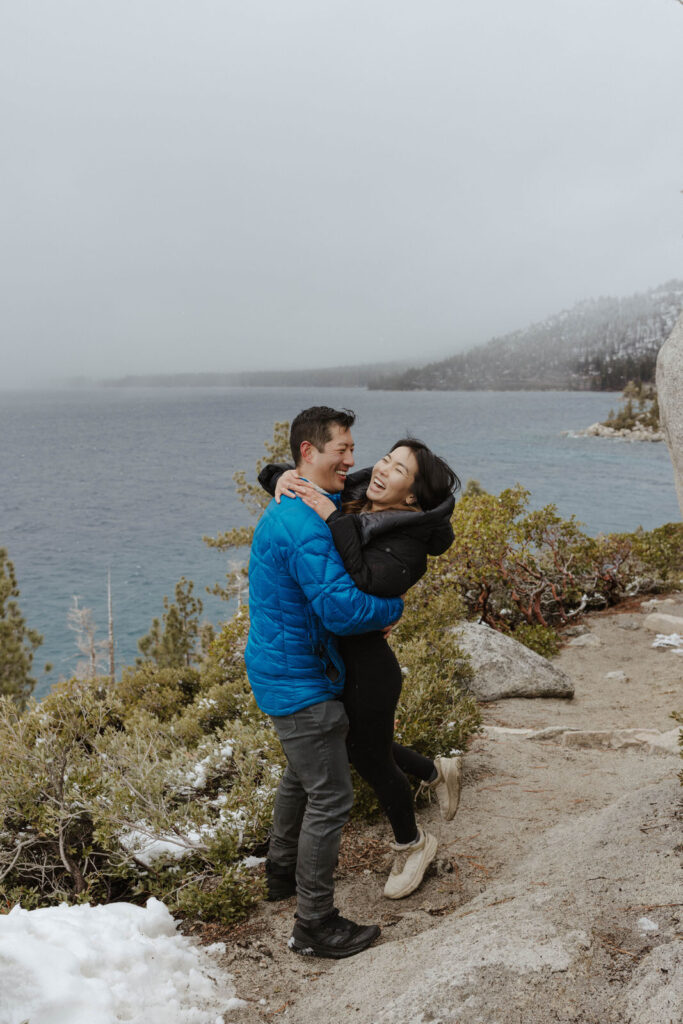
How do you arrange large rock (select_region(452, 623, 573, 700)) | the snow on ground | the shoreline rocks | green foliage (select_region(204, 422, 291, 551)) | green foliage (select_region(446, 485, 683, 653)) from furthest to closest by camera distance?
1. the shoreline rocks
2. green foliage (select_region(204, 422, 291, 551))
3. green foliage (select_region(446, 485, 683, 653))
4. large rock (select_region(452, 623, 573, 700))
5. the snow on ground

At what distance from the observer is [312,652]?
334 cm

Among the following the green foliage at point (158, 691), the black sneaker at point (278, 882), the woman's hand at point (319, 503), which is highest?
the woman's hand at point (319, 503)

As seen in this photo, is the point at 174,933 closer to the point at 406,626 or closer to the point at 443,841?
the point at 443,841

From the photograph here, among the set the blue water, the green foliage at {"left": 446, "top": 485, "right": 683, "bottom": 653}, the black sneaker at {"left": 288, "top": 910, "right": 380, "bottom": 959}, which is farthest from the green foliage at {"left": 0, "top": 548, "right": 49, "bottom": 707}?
the black sneaker at {"left": 288, "top": 910, "right": 380, "bottom": 959}

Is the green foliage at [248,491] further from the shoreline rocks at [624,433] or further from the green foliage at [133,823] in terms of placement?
the shoreline rocks at [624,433]

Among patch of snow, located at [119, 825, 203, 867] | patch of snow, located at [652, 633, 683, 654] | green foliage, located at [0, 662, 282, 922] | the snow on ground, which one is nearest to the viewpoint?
the snow on ground

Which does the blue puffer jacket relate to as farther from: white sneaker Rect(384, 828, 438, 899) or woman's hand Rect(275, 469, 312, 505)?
white sneaker Rect(384, 828, 438, 899)

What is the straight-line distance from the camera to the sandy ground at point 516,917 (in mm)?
2607

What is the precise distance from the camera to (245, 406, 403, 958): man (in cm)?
312

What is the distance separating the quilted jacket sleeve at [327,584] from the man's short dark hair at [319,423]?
0.34 metres

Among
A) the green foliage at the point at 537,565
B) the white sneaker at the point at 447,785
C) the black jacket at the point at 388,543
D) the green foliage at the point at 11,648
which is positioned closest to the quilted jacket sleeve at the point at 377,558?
the black jacket at the point at 388,543

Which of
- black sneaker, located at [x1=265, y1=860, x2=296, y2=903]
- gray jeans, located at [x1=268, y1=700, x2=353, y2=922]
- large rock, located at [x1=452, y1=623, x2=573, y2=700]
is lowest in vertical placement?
large rock, located at [x1=452, y1=623, x2=573, y2=700]

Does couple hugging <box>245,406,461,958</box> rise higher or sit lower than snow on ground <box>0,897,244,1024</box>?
higher

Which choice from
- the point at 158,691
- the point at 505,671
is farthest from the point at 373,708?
the point at 158,691
